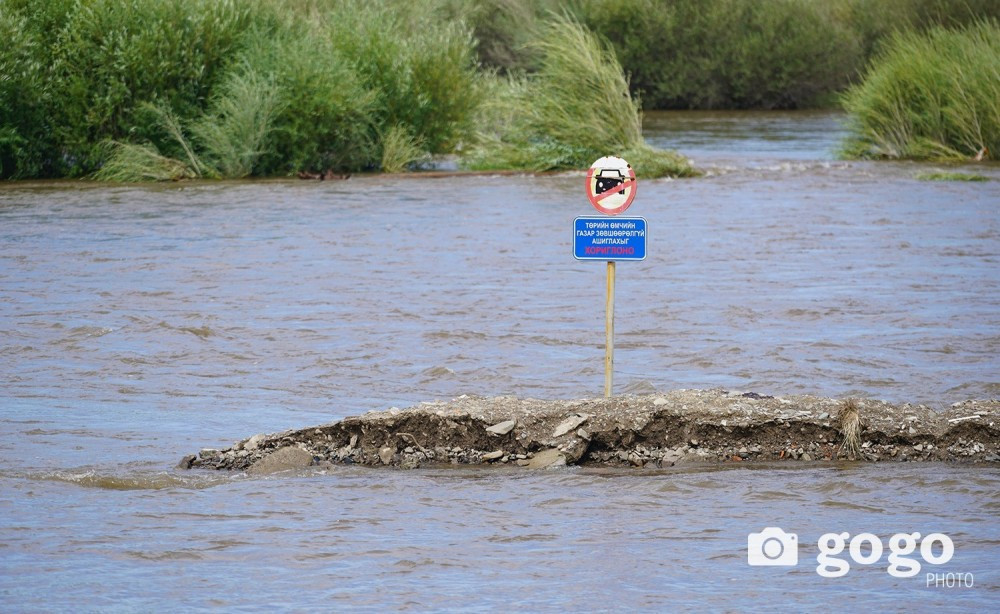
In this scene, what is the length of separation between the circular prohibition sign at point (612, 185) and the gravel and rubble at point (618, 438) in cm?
185

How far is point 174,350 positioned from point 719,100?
4809cm

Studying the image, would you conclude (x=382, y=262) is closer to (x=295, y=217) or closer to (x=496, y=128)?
(x=295, y=217)

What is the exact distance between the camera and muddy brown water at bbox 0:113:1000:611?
7.06m

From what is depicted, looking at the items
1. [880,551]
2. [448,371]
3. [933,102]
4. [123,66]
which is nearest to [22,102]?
[123,66]

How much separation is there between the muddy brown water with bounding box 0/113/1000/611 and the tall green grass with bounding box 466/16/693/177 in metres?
4.57

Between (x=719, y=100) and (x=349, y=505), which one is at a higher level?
(x=719, y=100)

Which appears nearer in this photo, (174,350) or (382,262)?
(174,350)

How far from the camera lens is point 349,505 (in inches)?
324

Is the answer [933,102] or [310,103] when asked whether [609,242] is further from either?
[933,102]

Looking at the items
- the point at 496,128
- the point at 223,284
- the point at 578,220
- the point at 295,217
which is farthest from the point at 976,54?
the point at 578,220

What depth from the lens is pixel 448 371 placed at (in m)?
12.8

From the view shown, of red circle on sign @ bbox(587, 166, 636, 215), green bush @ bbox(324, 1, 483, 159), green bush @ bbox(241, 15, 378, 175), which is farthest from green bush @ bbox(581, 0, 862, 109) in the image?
red circle on sign @ bbox(587, 166, 636, 215)

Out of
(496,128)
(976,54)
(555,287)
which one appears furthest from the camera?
(496,128)

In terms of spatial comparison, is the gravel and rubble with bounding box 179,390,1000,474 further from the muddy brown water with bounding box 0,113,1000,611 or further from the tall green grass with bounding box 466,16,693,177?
the tall green grass with bounding box 466,16,693,177
